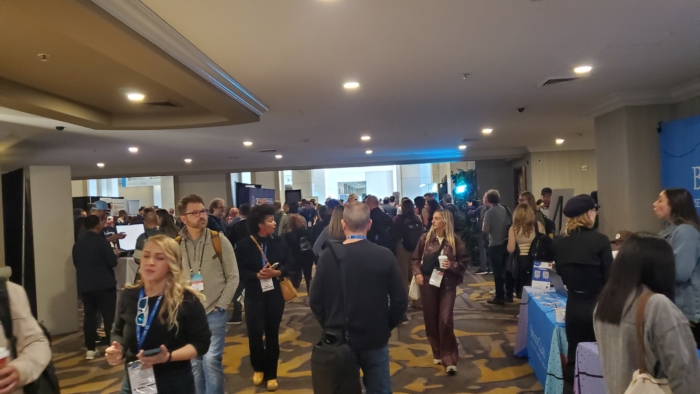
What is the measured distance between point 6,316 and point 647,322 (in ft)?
8.17

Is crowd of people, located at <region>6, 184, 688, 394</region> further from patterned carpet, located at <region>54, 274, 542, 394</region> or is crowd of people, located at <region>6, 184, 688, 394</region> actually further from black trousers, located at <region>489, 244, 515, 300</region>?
black trousers, located at <region>489, 244, 515, 300</region>

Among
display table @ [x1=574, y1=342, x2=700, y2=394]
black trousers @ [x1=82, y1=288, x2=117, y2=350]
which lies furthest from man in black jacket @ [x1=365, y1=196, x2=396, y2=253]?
display table @ [x1=574, y1=342, x2=700, y2=394]

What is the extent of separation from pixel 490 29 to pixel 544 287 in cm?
224

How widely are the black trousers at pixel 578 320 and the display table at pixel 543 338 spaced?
6.5 inches

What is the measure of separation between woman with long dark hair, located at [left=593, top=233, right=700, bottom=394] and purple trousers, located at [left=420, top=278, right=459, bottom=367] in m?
2.03

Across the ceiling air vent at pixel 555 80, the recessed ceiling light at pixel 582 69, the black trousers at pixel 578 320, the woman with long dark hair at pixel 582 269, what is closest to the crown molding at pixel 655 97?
the ceiling air vent at pixel 555 80

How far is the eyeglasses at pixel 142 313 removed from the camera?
2.05 meters

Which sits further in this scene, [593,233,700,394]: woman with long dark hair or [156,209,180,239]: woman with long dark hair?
[156,209,180,239]: woman with long dark hair

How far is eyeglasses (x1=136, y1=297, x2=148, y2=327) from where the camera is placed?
6.73 feet

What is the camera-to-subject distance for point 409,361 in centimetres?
448

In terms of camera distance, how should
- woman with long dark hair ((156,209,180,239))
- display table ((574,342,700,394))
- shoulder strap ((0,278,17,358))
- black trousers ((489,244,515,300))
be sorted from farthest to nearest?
black trousers ((489,244,515,300)), woman with long dark hair ((156,209,180,239)), display table ((574,342,700,394)), shoulder strap ((0,278,17,358))

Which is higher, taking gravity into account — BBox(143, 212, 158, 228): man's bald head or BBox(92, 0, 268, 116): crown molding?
BBox(92, 0, 268, 116): crown molding

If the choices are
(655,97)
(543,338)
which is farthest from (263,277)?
(655,97)

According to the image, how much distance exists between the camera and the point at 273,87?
4941mm
